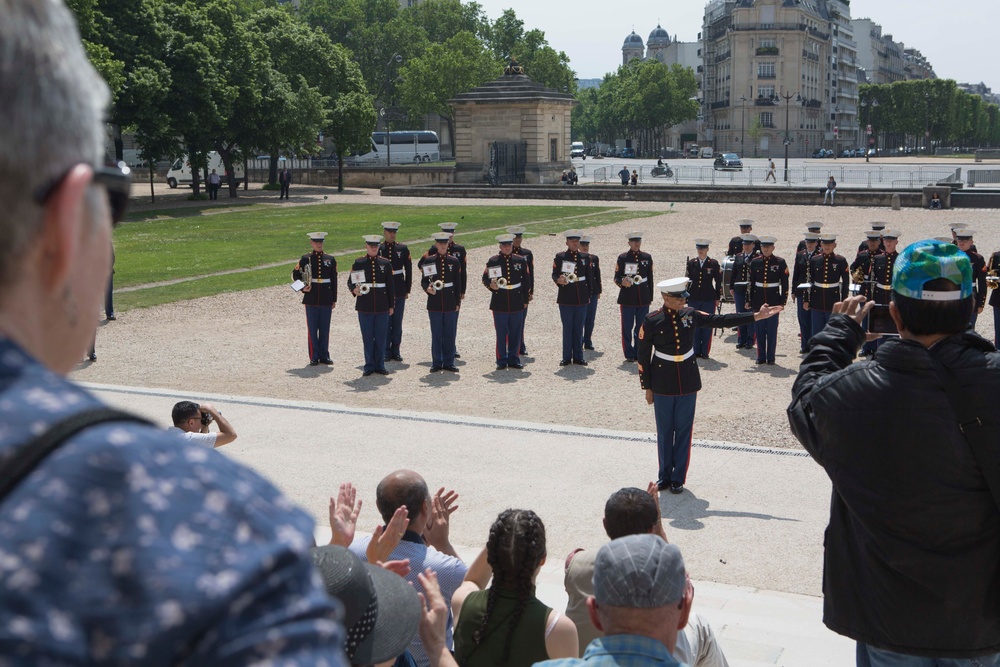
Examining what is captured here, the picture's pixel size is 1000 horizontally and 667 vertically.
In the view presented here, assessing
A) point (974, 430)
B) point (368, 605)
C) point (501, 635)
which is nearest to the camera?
point (368, 605)

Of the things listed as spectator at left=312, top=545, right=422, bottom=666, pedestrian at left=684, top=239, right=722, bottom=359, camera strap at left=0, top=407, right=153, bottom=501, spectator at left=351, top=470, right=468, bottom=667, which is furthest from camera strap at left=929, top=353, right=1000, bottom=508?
pedestrian at left=684, top=239, right=722, bottom=359

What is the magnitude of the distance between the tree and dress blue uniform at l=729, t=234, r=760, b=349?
7223 cm

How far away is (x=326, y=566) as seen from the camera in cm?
281

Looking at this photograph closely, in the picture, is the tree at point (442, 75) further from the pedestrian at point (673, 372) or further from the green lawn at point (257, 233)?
the pedestrian at point (673, 372)

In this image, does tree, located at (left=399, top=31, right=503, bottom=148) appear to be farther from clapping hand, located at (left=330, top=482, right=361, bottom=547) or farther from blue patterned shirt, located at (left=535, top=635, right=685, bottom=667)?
blue patterned shirt, located at (left=535, top=635, right=685, bottom=667)

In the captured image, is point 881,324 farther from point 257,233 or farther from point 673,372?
point 257,233

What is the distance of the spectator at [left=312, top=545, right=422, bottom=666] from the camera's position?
2801 millimetres

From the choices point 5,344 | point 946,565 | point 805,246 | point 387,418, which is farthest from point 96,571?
point 805,246

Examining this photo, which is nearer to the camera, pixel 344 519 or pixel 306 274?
pixel 344 519

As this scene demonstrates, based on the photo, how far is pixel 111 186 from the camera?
3.94 ft

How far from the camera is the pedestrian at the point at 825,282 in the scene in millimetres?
16594

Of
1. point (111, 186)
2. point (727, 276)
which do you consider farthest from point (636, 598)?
point (727, 276)

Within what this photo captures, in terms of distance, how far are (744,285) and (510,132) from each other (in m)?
43.8

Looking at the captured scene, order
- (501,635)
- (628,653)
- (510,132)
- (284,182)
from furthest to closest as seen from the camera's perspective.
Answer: (510,132) → (284,182) → (501,635) → (628,653)
